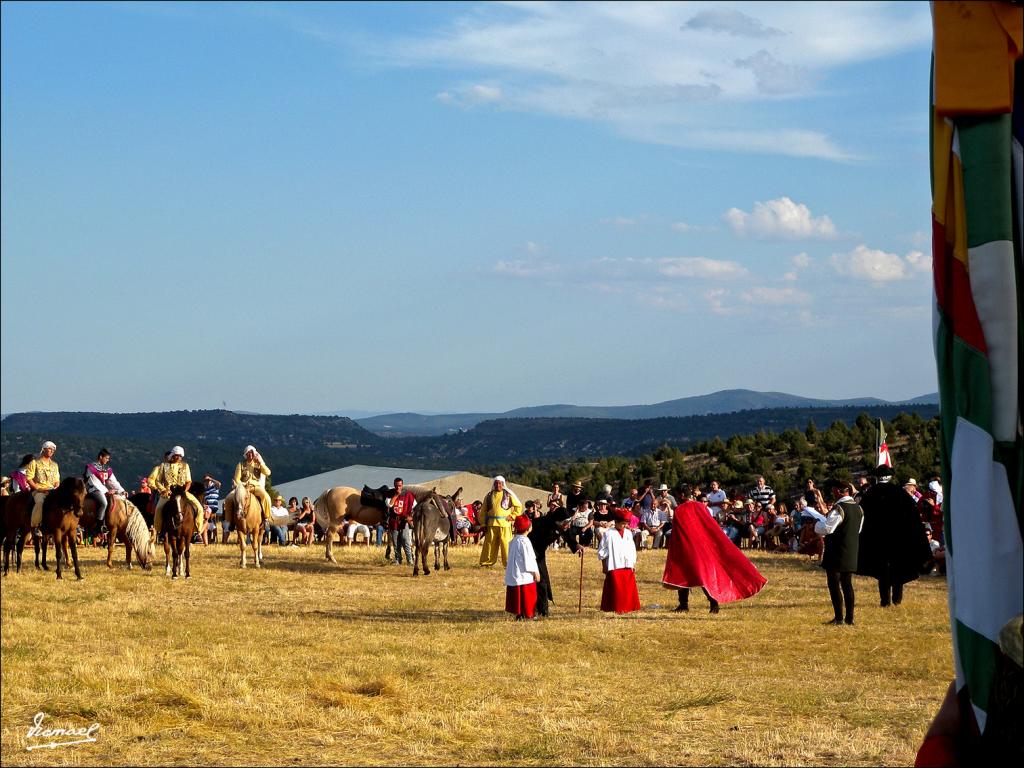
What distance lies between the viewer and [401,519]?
24.9 meters

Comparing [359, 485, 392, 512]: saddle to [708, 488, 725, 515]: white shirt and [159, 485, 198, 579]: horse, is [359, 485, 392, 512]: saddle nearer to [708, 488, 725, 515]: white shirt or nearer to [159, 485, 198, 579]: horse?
[159, 485, 198, 579]: horse

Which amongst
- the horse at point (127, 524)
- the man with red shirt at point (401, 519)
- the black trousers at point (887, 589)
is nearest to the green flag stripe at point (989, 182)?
the black trousers at point (887, 589)

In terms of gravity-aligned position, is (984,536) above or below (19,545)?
above

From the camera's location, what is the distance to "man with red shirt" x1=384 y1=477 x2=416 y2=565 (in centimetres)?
2494

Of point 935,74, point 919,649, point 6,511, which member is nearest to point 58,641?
point 6,511

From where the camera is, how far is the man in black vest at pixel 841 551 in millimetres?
15852

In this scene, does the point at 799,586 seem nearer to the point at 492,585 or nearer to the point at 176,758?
the point at 492,585

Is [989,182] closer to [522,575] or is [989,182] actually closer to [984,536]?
[984,536]

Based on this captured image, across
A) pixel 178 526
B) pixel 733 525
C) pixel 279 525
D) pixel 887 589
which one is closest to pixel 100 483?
pixel 178 526

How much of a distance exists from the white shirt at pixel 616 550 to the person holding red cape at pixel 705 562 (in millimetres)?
539

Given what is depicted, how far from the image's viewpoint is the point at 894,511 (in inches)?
698

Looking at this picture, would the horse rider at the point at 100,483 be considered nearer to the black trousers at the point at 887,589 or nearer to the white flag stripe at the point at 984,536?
the black trousers at the point at 887,589

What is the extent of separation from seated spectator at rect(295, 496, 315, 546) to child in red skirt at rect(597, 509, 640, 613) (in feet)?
48.3
